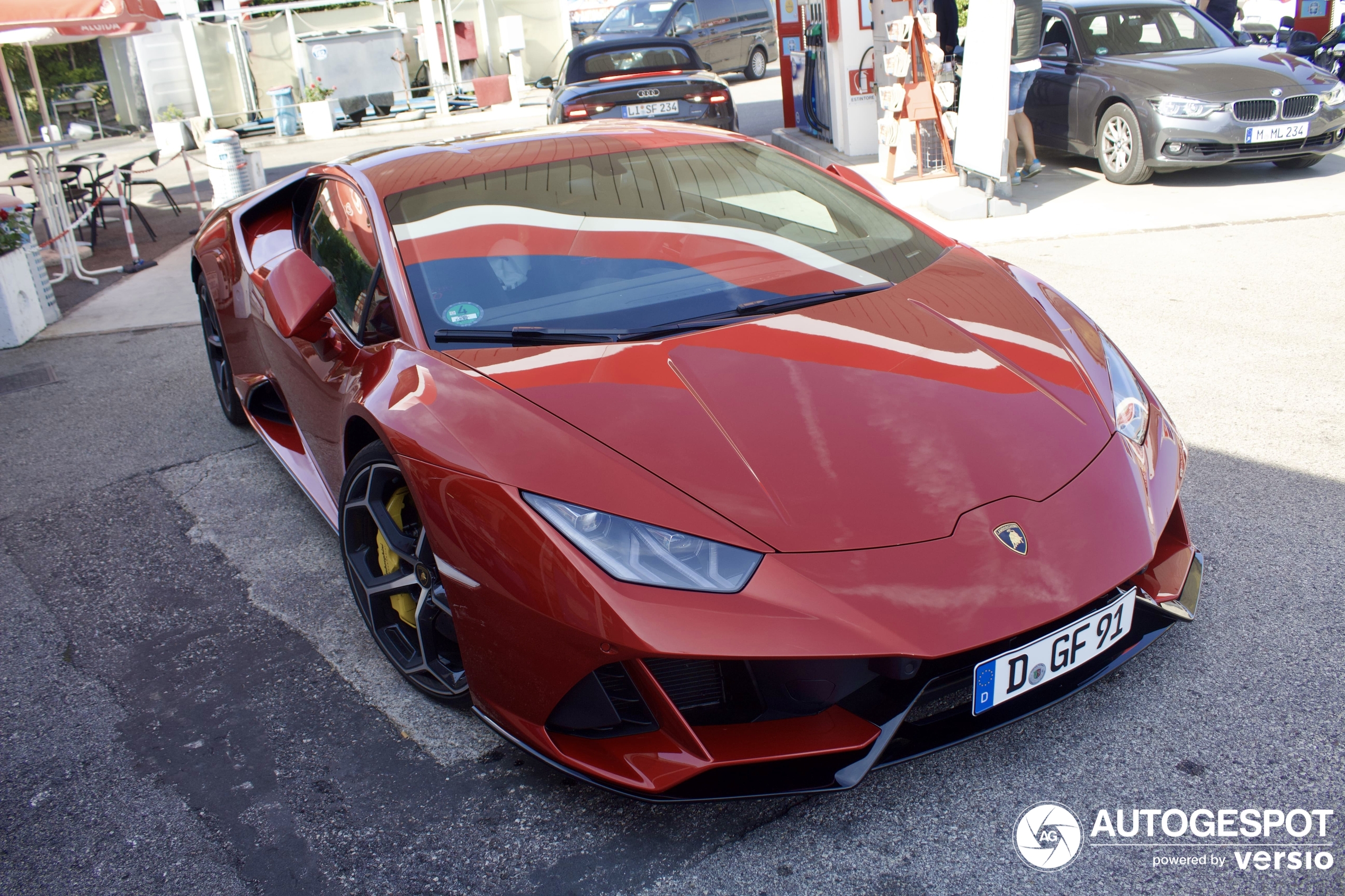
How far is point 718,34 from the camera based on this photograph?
19.2 m

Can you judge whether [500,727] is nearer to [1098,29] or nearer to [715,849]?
[715,849]

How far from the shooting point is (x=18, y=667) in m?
2.90

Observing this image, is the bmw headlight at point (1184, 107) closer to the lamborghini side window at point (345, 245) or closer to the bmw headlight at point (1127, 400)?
the bmw headlight at point (1127, 400)

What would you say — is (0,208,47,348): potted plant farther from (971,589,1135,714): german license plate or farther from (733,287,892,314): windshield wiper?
(971,589,1135,714): german license plate

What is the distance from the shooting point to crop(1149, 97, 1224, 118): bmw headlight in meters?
7.30

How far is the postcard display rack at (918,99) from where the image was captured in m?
7.91

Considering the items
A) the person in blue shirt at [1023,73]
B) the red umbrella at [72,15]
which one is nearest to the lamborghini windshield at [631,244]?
the person in blue shirt at [1023,73]

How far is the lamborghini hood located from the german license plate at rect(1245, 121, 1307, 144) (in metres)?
5.97

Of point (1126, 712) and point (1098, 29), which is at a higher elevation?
point (1098, 29)

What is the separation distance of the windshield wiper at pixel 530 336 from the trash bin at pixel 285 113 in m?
18.6

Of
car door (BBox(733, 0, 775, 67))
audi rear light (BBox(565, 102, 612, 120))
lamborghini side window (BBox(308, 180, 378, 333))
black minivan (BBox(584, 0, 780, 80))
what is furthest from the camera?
car door (BBox(733, 0, 775, 67))

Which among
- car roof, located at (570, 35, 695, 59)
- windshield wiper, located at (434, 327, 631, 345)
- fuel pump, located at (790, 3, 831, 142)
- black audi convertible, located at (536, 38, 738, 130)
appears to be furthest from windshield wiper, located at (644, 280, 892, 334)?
fuel pump, located at (790, 3, 831, 142)

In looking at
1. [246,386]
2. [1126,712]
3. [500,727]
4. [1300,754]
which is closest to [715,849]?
[500,727]

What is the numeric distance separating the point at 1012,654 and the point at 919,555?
24cm
